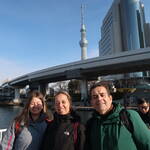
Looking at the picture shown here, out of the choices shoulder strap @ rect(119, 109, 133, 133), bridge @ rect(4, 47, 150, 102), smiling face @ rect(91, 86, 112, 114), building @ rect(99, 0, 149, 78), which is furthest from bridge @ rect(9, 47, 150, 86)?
building @ rect(99, 0, 149, 78)

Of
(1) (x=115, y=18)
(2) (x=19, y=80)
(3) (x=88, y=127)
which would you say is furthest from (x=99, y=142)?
(1) (x=115, y=18)

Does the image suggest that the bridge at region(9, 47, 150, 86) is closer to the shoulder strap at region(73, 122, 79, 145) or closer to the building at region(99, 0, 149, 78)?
the shoulder strap at region(73, 122, 79, 145)

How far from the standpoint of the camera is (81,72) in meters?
31.3

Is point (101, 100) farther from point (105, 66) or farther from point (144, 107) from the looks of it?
point (105, 66)

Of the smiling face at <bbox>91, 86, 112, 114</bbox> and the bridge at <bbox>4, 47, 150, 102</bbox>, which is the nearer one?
the smiling face at <bbox>91, 86, 112, 114</bbox>

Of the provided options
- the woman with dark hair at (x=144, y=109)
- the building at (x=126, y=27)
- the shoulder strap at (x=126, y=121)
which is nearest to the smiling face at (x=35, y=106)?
the shoulder strap at (x=126, y=121)

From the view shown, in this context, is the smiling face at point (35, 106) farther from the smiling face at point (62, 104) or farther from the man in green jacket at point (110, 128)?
the man in green jacket at point (110, 128)

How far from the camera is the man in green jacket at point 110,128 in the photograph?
4.69 feet

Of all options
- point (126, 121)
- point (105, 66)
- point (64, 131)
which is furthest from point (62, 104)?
point (105, 66)

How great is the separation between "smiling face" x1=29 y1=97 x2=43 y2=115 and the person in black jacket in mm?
349

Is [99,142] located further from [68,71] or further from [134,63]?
[68,71]

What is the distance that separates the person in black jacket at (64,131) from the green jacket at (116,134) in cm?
13

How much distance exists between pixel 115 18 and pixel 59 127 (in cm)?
9219

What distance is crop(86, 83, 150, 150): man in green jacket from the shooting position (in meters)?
1.43
